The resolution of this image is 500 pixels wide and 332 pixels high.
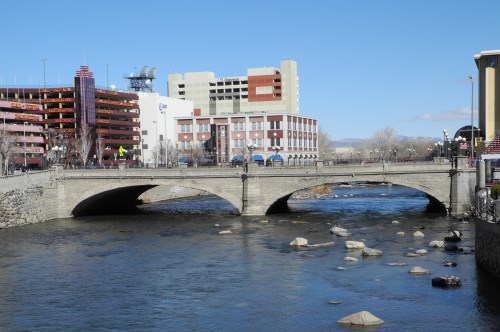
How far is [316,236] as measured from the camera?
6231 centimetres

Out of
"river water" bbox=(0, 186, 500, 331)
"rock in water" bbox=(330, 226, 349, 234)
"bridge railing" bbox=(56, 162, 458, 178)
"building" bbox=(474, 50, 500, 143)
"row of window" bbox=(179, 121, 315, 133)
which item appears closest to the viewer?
"river water" bbox=(0, 186, 500, 331)

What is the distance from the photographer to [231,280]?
143 feet

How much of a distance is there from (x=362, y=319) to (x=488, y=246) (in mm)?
12894

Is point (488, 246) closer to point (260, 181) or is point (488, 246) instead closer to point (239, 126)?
point (260, 181)

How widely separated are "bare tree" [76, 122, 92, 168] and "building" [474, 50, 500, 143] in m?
76.1

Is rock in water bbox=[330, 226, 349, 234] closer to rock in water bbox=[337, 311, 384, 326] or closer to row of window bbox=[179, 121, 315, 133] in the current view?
rock in water bbox=[337, 311, 384, 326]

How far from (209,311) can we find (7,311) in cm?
1186

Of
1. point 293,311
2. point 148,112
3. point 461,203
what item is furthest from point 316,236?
point 148,112

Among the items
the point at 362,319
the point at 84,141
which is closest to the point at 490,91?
the point at 84,141

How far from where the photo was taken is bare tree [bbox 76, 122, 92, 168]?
13212 centimetres

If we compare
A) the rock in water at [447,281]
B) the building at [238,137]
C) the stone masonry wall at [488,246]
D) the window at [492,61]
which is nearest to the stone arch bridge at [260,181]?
the stone masonry wall at [488,246]

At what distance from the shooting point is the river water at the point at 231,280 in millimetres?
34281

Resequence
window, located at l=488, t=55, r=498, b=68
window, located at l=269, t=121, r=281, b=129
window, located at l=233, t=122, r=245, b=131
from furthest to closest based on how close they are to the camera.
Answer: window, located at l=233, t=122, r=245, b=131 → window, located at l=269, t=121, r=281, b=129 → window, located at l=488, t=55, r=498, b=68

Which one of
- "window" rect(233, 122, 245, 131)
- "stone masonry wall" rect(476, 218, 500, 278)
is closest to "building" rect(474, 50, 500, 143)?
"window" rect(233, 122, 245, 131)
